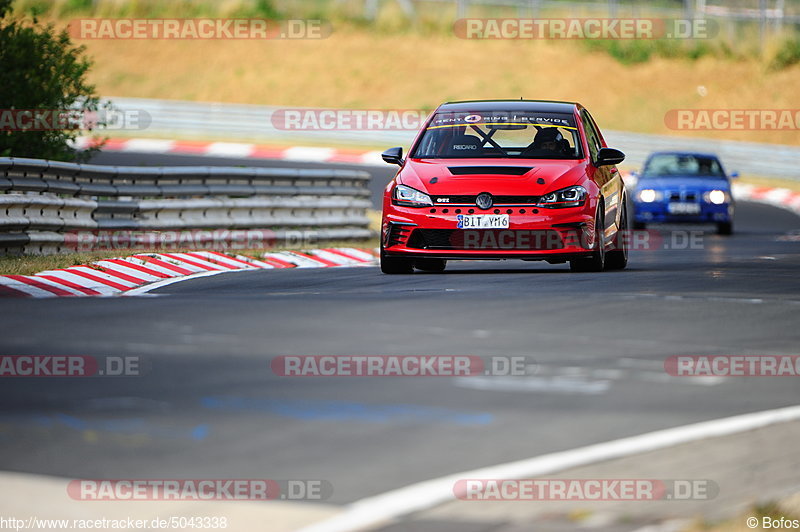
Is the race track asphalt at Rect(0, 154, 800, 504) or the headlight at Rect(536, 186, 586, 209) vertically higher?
the headlight at Rect(536, 186, 586, 209)

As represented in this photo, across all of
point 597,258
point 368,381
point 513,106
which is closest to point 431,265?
point 513,106

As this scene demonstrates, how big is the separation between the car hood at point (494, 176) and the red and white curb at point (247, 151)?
81.0ft

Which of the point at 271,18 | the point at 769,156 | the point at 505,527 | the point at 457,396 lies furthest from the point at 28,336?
the point at 271,18

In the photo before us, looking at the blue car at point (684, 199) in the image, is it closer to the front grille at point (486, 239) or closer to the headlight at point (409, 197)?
the front grille at point (486, 239)

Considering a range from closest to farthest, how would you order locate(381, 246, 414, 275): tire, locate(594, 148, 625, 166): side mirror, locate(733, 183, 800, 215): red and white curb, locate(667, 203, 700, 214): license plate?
locate(381, 246, 414, 275): tire
locate(594, 148, 625, 166): side mirror
locate(667, 203, 700, 214): license plate
locate(733, 183, 800, 215): red and white curb

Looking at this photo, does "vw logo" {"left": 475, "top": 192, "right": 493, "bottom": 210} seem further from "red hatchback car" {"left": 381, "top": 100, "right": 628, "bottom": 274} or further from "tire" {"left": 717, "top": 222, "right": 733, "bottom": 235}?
"tire" {"left": 717, "top": 222, "right": 733, "bottom": 235}

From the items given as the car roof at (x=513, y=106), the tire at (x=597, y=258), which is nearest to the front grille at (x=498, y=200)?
the tire at (x=597, y=258)

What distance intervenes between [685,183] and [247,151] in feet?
56.8

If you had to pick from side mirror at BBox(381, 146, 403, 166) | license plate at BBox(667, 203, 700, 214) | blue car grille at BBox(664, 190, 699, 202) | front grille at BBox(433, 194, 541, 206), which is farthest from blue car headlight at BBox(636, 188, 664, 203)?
front grille at BBox(433, 194, 541, 206)

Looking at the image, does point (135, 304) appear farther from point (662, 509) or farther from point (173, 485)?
point (662, 509)

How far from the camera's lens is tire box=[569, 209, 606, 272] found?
587 inches

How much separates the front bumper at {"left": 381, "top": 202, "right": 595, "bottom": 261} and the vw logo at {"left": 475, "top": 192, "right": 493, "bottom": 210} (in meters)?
0.06

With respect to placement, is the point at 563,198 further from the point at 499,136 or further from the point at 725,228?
the point at 725,228

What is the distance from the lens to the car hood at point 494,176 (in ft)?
47.9
